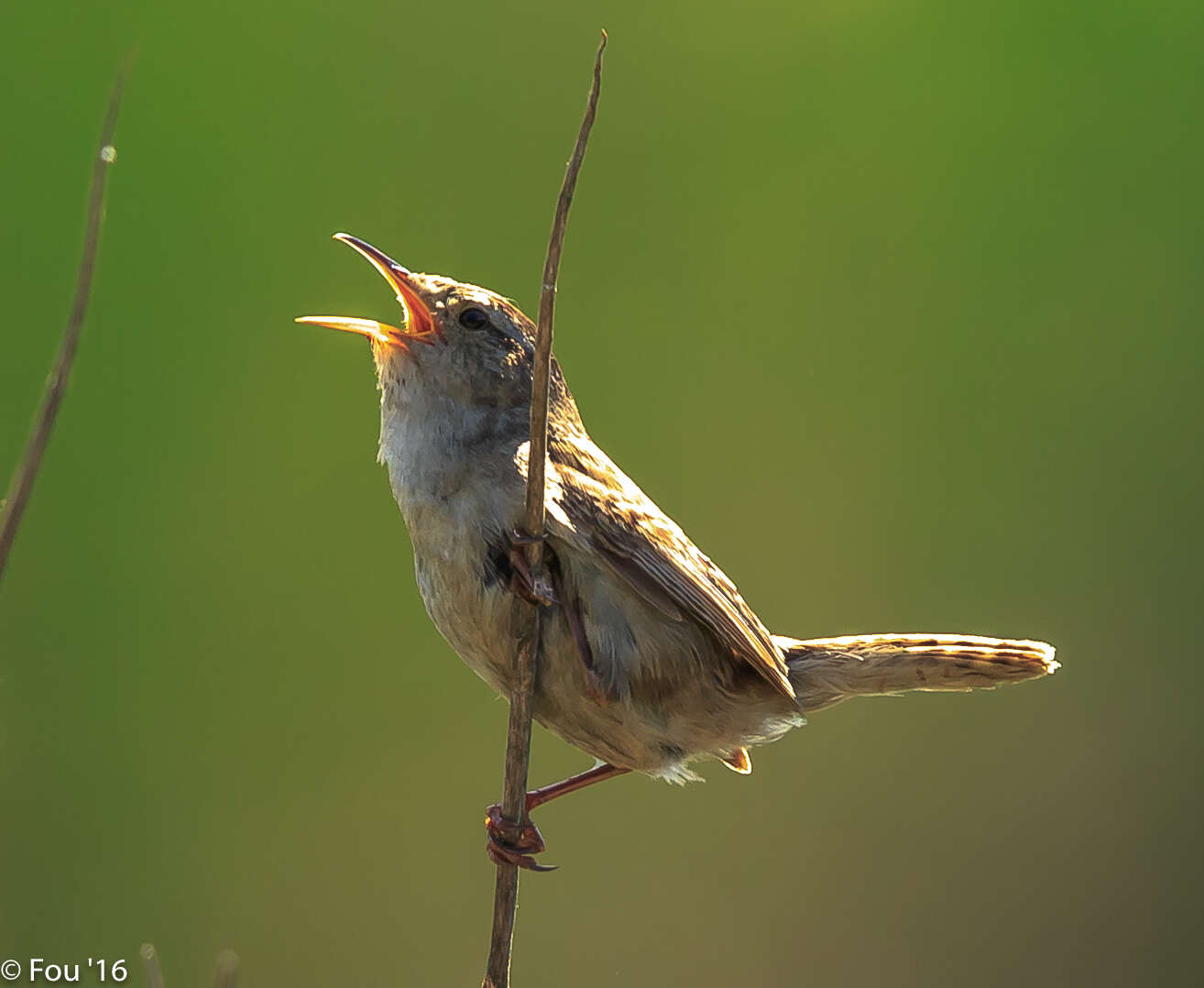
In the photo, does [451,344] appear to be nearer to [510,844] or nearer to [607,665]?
[607,665]

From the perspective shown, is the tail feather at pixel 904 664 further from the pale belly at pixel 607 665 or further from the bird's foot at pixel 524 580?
the bird's foot at pixel 524 580

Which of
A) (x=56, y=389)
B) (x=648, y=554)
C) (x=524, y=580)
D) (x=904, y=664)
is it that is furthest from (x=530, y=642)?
(x=56, y=389)

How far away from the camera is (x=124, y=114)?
14.0ft

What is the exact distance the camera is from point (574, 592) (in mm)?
2297

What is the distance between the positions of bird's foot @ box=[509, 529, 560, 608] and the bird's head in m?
0.43

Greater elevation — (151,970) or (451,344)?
(451,344)

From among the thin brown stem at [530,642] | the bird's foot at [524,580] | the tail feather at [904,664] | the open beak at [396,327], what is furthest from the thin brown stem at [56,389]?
the tail feather at [904,664]

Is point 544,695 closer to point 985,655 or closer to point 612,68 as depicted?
point 985,655

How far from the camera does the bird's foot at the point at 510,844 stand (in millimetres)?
2271

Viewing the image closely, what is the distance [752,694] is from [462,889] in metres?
2.39

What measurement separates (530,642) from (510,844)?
40 centimetres

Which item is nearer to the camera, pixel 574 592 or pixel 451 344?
pixel 574 592

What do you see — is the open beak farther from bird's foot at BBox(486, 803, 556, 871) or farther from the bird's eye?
bird's foot at BBox(486, 803, 556, 871)

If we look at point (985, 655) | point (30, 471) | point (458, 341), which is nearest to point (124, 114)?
point (458, 341)
